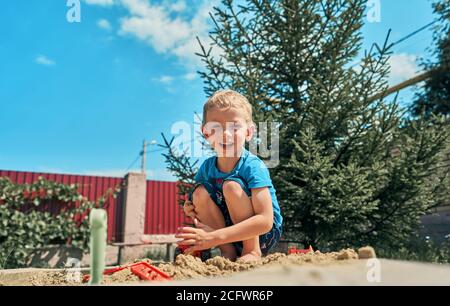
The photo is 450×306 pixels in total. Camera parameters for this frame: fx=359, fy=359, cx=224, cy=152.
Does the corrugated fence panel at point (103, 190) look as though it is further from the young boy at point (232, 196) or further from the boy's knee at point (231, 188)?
the boy's knee at point (231, 188)

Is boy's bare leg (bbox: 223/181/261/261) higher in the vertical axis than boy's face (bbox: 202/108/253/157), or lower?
lower

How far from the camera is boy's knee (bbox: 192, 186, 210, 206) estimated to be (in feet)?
6.66

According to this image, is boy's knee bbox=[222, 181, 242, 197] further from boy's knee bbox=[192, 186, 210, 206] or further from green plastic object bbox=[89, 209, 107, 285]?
green plastic object bbox=[89, 209, 107, 285]

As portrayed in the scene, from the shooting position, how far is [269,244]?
2.16 m

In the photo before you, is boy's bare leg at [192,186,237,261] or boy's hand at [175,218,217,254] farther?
boy's bare leg at [192,186,237,261]

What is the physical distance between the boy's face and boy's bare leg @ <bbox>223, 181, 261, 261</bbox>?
21 centimetres

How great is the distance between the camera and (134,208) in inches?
355

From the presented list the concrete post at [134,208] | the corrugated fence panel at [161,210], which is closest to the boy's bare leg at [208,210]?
the concrete post at [134,208]

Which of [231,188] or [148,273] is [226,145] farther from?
[148,273]

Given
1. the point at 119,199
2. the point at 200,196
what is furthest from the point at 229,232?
the point at 119,199

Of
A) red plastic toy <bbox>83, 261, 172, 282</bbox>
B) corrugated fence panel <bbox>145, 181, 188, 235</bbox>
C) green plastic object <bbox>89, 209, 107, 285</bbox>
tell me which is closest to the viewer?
green plastic object <bbox>89, 209, 107, 285</bbox>

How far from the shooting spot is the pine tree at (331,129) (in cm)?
371

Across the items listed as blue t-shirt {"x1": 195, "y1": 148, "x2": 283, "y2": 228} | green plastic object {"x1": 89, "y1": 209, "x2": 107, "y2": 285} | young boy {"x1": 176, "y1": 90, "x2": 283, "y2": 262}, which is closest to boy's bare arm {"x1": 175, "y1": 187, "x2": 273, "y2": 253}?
young boy {"x1": 176, "y1": 90, "x2": 283, "y2": 262}
